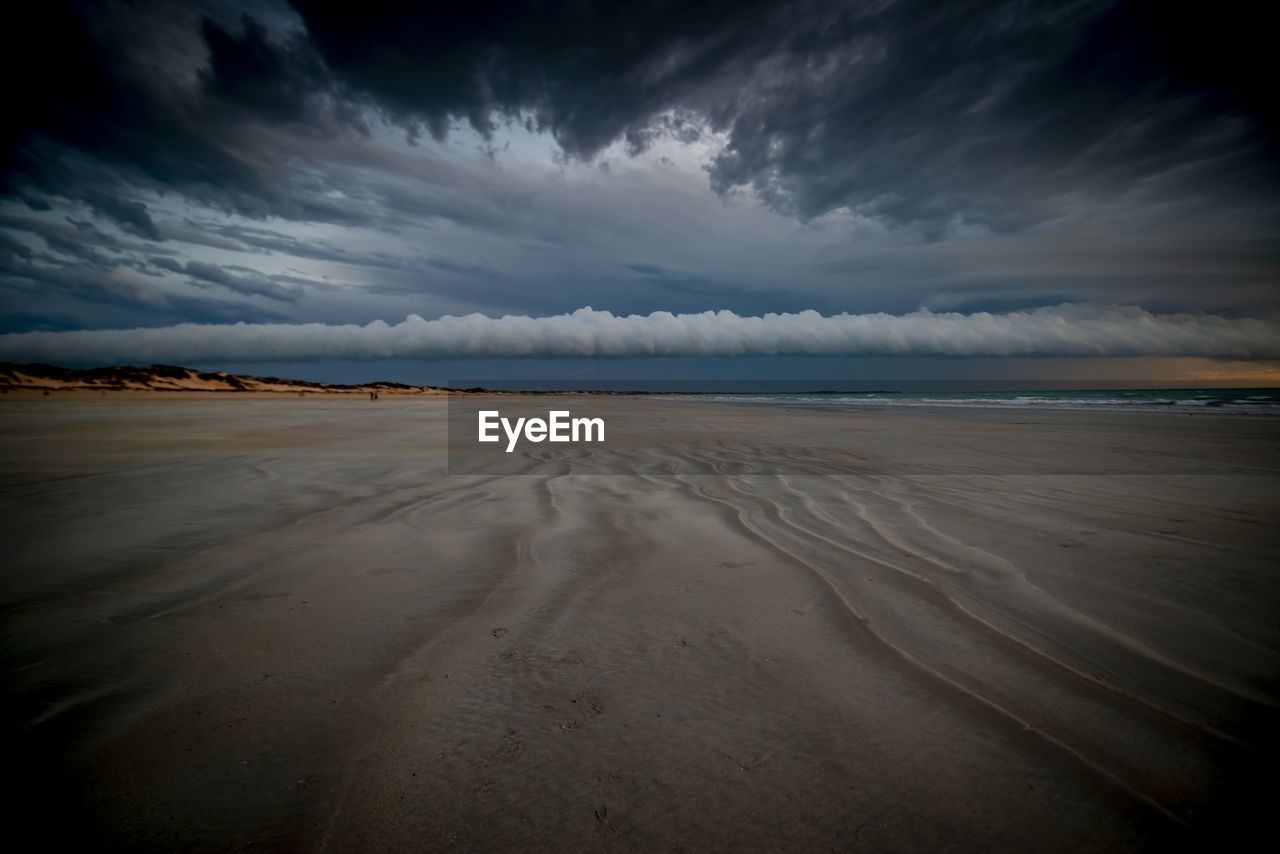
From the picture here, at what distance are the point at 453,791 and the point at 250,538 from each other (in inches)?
145

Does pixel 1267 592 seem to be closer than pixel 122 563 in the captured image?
Yes

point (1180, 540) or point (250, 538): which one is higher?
point (1180, 540)

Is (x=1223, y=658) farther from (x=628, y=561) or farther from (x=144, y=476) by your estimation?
(x=144, y=476)

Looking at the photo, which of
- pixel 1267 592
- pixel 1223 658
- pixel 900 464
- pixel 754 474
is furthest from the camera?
pixel 900 464

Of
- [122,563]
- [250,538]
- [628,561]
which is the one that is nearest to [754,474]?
[628,561]

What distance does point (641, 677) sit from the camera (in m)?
2.20

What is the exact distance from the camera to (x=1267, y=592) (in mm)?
3080

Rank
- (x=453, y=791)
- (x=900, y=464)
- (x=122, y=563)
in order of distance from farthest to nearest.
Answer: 1. (x=900, y=464)
2. (x=122, y=563)
3. (x=453, y=791)

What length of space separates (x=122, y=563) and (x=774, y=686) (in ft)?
14.4

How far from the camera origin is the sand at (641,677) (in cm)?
149

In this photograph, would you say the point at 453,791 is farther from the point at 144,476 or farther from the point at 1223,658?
the point at 144,476

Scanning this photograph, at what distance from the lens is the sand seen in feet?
4.89

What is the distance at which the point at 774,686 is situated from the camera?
2.14m

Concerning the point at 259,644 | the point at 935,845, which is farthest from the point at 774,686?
the point at 259,644
